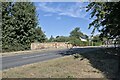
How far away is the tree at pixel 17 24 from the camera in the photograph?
4931cm

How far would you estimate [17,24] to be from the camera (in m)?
50.0

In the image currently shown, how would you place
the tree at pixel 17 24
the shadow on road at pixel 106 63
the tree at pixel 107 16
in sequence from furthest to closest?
1. the tree at pixel 17 24
2. the tree at pixel 107 16
3. the shadow on road at pixel 106 63

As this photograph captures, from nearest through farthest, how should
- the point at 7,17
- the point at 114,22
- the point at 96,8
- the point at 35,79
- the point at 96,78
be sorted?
the point at 35,79
the point at 96,78
the point at 114,22
the point at 96,8
the point at 7,17

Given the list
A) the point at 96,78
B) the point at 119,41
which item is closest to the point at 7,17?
the point at 119,41

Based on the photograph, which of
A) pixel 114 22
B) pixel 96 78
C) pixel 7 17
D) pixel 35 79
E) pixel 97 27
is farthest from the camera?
pixel 7 17

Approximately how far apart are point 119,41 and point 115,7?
5.11 metres

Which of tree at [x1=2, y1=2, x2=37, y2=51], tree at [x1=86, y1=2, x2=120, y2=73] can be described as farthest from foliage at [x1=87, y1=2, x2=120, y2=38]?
tree at [x1=2, y1=2, x2=37, y2=51]

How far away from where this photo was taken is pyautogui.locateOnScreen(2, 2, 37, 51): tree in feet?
162

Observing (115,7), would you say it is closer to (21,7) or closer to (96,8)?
(96,8)

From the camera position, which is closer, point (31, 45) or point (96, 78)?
point (96, 78)

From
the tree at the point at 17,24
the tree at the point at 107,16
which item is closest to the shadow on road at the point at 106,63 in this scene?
the tree at the point at 107,16

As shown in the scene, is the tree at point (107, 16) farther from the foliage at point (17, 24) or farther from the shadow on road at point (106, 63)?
the foliage at point (17, 24)

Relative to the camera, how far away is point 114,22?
18.7 meters

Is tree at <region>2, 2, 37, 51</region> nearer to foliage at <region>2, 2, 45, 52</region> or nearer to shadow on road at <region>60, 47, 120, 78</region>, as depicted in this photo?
foliage at <region>2, 2, 45, 52</region>
